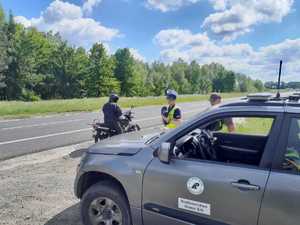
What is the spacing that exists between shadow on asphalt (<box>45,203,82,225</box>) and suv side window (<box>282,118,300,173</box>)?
2.77m

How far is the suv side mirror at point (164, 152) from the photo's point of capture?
292cm

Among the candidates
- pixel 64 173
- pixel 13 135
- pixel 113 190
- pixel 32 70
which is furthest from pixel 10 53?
pixel 113 190

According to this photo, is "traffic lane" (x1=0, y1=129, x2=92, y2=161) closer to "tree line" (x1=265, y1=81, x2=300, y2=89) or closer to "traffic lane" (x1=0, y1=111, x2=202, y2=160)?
"traffic lane" (x1=0, y1=111, x2=202, y2=160)

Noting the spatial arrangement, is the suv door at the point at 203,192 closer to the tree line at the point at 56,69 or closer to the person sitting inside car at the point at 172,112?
the person sitting inside car at the point at 172,112

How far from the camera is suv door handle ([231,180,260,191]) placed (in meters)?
2.58

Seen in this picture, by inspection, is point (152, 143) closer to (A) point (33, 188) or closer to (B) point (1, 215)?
(B) point (1, 215)

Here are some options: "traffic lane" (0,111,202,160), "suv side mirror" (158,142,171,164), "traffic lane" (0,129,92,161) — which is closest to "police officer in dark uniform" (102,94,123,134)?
"traffic lane" (0,111,202,160)

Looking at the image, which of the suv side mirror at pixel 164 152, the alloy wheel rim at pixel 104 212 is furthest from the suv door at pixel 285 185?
the alloy wheel rim at pixel 104 212

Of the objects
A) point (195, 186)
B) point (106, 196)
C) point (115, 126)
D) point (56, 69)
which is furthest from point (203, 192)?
point (56, 69)

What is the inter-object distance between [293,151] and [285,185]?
38cm

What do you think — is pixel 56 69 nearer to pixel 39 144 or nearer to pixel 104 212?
pixel 39 144

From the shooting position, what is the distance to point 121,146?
11.6 feet

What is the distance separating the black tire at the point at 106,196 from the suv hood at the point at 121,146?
1.22 feet

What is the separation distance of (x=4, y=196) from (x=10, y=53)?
1864 inches
